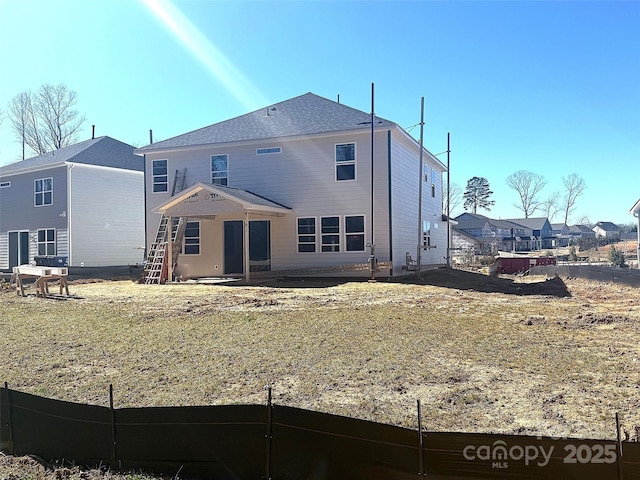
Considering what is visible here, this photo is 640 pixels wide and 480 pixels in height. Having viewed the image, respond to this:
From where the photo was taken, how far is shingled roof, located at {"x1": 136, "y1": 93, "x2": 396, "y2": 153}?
18.6 metres

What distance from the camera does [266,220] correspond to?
19.6 meters

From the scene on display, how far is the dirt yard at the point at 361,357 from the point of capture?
4.45 m

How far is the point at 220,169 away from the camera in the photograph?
20.3 meters

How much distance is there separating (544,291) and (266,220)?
34.4 ft

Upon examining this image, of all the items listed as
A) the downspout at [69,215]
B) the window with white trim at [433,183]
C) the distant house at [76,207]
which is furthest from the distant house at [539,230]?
the downspout at [69,215]

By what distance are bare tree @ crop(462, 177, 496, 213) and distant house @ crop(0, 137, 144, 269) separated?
74609 mm

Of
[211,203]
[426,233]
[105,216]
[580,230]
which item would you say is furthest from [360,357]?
[580,230]

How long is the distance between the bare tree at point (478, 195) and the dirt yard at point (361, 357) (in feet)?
276

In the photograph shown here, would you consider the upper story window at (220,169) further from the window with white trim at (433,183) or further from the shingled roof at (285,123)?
the window with white trim at (433,183)

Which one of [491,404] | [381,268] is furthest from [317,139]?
[491,404]

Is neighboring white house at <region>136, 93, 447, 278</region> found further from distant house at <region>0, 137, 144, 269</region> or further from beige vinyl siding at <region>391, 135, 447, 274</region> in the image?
distant house at <region>0, 137, 144, 269</region>

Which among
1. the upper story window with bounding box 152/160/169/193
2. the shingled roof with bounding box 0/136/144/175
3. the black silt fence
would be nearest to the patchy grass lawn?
the black silt fence

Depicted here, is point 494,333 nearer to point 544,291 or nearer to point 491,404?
point 491,404

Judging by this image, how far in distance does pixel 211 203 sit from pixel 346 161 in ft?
17.2
